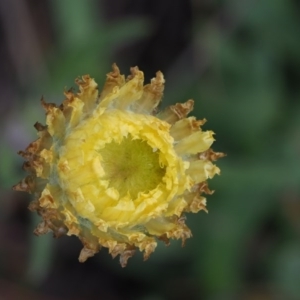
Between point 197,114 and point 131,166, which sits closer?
point 131,166

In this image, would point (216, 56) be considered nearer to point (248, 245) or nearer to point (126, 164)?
point (248, 245)

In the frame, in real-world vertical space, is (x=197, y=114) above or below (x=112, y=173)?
above

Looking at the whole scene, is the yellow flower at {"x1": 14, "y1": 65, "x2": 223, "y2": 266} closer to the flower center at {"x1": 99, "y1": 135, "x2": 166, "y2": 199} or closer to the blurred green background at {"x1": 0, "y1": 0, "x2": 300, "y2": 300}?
the flower center at {"x1": 99, "y1": 135, "x2": 166, "y2": 199}

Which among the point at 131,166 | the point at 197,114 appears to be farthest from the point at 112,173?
the point at 197,114

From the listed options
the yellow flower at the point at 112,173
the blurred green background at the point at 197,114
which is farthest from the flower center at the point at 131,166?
the blurred green background at the point at 197,114

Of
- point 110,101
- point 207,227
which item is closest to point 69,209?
point 110,101

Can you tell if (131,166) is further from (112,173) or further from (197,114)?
(197,114)

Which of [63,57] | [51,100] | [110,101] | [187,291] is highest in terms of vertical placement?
[63,57]
